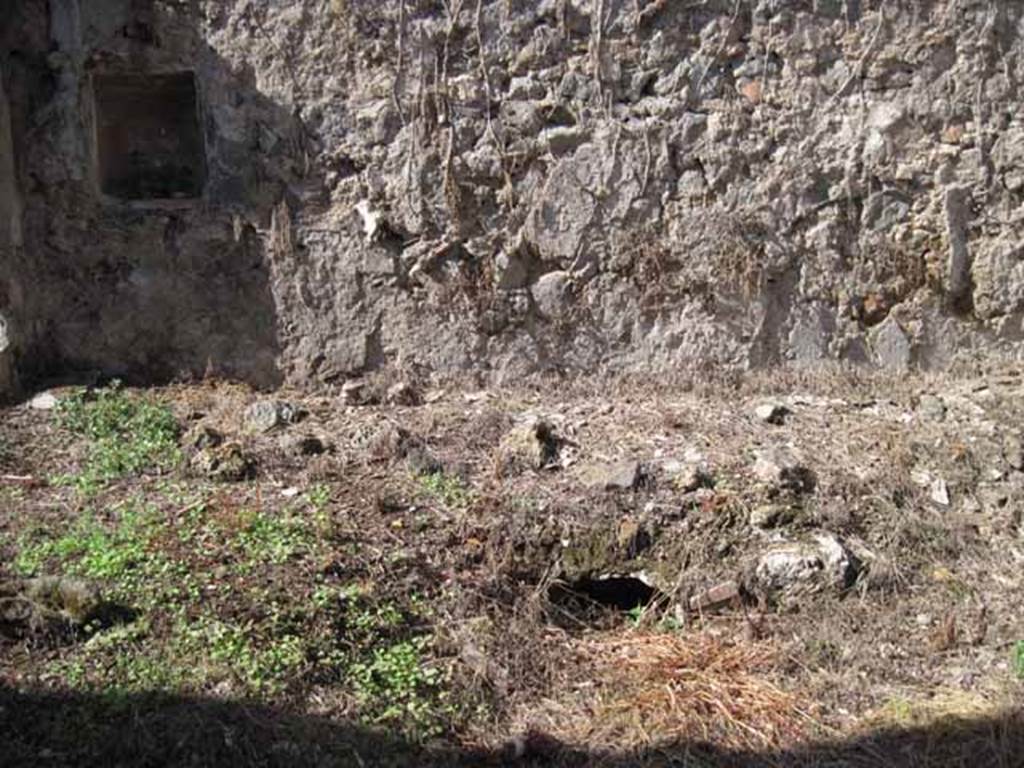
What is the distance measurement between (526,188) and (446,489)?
5.42ft

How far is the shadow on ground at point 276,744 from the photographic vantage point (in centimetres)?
342

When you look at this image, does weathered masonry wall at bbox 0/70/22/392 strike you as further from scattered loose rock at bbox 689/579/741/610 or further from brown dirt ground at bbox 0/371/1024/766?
scattered loose rock at bbox 689/579/741/610

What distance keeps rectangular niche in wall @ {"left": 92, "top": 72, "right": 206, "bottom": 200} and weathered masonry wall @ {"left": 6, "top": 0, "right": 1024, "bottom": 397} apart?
16 centimetres

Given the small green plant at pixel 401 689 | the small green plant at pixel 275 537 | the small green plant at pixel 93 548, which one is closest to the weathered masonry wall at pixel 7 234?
the small green plant at pixel 93 548

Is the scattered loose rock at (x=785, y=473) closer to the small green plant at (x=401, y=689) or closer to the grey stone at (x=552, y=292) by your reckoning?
the grey stone at (x=552, y=292)

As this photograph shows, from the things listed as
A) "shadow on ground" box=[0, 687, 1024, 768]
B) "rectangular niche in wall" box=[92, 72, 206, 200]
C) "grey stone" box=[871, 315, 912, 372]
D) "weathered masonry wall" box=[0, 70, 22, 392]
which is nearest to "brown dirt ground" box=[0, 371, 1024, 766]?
"shadow on ground" box=[0, 687, 1024, 768]

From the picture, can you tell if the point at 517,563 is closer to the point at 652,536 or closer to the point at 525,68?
the point at 652,536

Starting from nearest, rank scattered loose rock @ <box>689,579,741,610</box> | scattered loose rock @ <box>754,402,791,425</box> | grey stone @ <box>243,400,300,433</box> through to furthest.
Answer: scattered loose rock @ <box>689,579,741,610</box> → grey stone @ <box>243,400,300,433</box> → scattered loose rock @ <box>754,402,791,425</box>

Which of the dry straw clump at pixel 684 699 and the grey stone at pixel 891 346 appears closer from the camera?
the dry straw clump at pixel 684 699

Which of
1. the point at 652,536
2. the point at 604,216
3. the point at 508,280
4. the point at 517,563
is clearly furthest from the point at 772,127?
the point at 517,563

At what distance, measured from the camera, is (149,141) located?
5895mm

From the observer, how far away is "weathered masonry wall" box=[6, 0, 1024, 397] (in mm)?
Result: 5469

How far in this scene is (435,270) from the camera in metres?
5.57

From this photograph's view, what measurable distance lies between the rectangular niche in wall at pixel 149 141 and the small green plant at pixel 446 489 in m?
2.04
